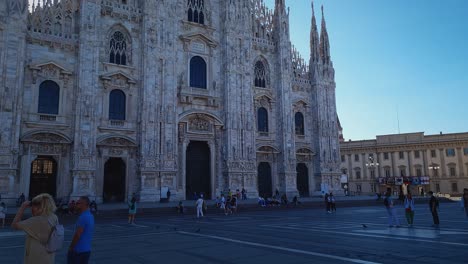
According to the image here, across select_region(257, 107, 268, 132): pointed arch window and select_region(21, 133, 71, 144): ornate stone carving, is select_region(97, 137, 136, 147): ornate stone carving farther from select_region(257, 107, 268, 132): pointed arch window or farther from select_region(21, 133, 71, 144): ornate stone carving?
select_region(257, 107, 268, 132): pointed arch window

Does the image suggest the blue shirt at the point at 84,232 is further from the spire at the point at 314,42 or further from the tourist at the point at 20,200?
the spire at the point at 314,42

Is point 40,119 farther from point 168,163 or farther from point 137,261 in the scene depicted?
point 137,261

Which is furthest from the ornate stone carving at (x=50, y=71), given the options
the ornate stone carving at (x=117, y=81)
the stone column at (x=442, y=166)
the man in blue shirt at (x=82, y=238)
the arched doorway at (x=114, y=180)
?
the stone column at (x=442, y=166)

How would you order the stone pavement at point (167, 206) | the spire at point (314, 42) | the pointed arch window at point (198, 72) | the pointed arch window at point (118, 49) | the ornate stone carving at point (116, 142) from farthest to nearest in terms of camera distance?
the spire at point (314, 42), the pointed arch window at point (198, 72), the pointed arch window at point (118, 49), the ornate stone carving at point (116, 142), the stone pavement at point (167, 206)

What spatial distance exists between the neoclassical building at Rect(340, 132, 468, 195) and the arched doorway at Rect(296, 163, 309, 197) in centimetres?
2590

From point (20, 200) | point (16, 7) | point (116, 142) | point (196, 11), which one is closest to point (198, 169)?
point (116, 142)

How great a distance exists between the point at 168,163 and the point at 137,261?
73.8ft

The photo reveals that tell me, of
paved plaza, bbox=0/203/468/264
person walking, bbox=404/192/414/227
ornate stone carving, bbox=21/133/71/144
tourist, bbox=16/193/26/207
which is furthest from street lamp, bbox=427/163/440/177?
tourist, bbox=16/193/26/207

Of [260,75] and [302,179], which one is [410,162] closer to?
[302,179]

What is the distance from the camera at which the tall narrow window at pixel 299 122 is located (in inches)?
1618

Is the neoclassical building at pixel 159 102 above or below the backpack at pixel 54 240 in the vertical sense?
above

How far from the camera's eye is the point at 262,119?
38688 mm

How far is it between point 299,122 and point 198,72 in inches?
515

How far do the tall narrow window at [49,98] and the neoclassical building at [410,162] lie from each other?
165 feet
